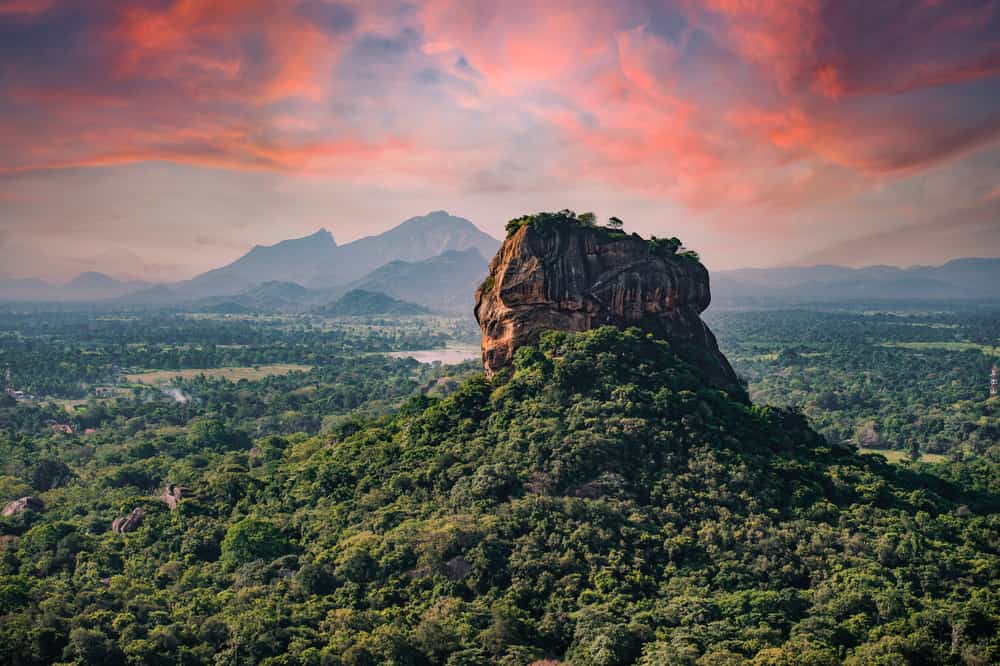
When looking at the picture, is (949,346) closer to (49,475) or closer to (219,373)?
(219,373)

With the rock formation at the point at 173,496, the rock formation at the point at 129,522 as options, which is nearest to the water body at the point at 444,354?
the rock formation at the point at 173,496

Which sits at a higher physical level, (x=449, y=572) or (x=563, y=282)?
(x=563, y=282)

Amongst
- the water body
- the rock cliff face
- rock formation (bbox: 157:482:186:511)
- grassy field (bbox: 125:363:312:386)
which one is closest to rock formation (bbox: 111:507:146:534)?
rock formation (bbox: 157:482:186:511)

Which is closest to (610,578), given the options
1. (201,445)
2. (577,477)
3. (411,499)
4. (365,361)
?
(577,477)

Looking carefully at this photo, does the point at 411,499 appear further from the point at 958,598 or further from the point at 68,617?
the point at 958,598

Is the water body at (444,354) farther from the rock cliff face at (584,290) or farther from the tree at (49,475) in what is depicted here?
the rock cliff face at (584,290)

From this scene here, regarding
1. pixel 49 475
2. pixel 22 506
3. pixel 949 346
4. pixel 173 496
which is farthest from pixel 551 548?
pixel 949 346

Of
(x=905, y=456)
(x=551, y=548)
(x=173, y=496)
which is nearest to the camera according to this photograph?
(x=551, y=548)
